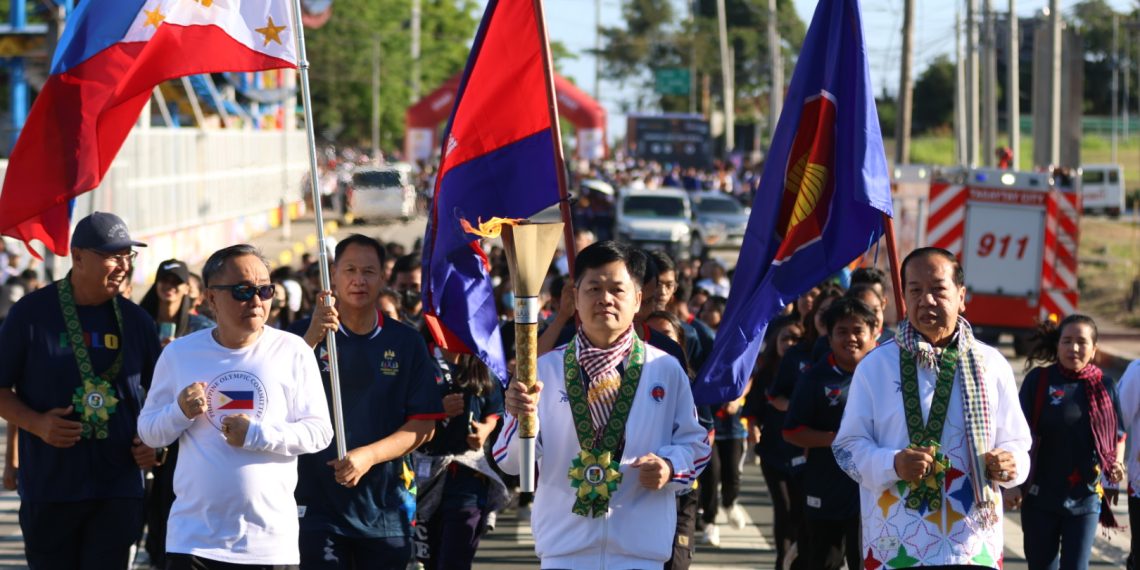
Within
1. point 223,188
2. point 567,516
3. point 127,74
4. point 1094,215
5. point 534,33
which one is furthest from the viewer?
point 1094,215

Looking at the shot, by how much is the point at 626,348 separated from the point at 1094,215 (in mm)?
59998

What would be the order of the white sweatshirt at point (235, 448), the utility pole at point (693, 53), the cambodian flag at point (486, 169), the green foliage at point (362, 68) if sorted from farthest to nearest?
1. the utility pole at point (693, 53)
2. the green foliage at point (362, 68)
3. the cambodian flag at point (486, 169)
4. the white sweatshirt at point (235, 448)

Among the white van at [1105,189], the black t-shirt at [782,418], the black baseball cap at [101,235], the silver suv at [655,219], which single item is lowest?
the white van at [1105,189]

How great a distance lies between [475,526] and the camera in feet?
26.4

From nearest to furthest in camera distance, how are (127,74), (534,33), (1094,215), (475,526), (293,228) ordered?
(127,74) → (534,33) → (475,526) → (293,228) → (1094,215)

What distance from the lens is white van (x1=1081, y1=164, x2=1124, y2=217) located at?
6025 cm

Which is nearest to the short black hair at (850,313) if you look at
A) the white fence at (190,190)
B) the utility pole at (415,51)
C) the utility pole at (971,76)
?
the white fence at (190,190)

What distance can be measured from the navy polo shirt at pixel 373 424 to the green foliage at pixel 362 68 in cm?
6899

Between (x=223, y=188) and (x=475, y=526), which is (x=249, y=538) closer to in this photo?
(x=475, y=526)

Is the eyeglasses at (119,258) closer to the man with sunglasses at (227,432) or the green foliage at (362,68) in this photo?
the man with sunglasses at (227,432)

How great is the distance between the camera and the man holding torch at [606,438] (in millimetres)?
5336

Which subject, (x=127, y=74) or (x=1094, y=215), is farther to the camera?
(x=1094, y=215)

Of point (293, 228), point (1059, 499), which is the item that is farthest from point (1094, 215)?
point (1059, 499)

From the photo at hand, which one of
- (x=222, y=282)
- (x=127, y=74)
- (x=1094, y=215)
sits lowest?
(x=1094, y=215)
